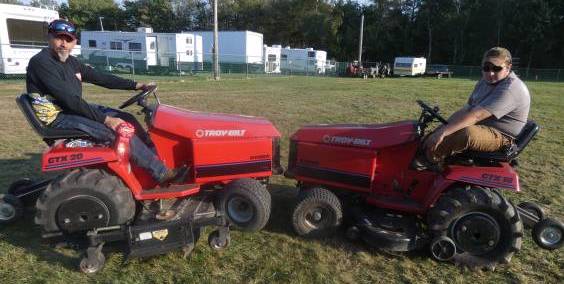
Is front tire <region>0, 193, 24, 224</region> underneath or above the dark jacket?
underneath

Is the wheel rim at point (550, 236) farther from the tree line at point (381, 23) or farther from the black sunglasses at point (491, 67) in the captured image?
the tree line at point (381, 23)

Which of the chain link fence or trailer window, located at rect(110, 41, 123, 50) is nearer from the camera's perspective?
the chain link fence

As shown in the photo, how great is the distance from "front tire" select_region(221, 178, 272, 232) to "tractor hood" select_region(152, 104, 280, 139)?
1.64ft

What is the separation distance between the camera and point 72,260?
3.62 m

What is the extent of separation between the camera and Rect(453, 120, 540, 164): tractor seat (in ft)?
11.8

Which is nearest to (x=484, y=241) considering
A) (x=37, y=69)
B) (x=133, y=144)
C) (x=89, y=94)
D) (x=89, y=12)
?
(x=133, y=144)

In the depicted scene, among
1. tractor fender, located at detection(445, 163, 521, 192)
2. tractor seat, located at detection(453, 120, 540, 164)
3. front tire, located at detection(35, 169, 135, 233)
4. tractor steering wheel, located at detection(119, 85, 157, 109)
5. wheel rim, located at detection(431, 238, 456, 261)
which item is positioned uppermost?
tractor steering wheel, located at detection(119, 85, 157, 109)

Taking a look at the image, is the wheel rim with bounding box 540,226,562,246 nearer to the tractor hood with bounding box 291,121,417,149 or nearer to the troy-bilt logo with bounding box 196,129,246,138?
the tractor hood with bounding box 291,121,417,149

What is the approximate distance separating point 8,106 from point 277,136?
10311 mm

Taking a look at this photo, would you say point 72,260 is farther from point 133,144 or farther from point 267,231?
point 267,231

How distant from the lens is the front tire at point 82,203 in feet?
11.6

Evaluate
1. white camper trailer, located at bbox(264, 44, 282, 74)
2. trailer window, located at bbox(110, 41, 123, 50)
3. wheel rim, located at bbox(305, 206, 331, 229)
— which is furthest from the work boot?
trailer window, located at bbox(110, 41, 123, 50)

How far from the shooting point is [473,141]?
11.7ft

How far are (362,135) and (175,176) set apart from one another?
6.20 ft
